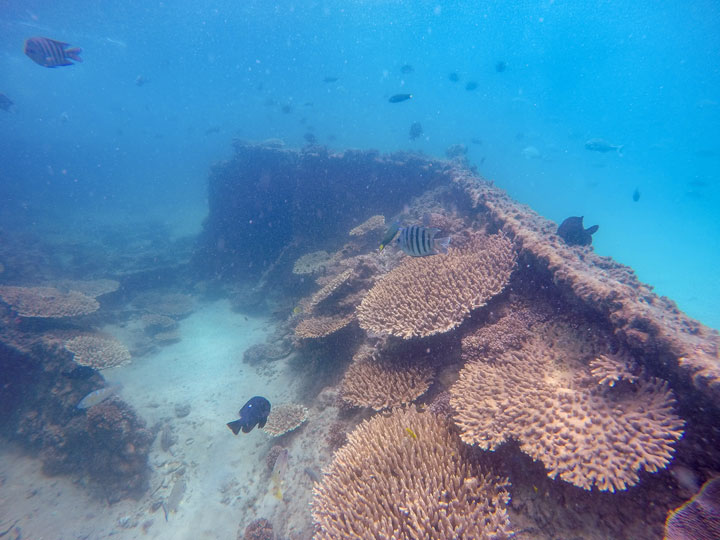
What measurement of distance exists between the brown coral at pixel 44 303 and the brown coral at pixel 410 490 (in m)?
10.1

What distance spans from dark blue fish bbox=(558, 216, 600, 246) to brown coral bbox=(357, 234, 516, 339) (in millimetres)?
2246

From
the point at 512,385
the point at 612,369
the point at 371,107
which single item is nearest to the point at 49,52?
the point at 512,385

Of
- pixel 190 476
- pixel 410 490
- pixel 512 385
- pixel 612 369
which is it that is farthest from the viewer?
pixel 190 476

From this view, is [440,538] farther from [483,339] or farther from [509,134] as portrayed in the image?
[509,134]

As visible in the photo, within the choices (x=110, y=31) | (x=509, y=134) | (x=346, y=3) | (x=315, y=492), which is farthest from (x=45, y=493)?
(x=509, y=134)

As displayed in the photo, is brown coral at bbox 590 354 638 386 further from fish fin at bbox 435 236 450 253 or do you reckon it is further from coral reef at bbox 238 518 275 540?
coral reef at bbox 238 518 275 540

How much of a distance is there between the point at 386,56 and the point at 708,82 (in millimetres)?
83261

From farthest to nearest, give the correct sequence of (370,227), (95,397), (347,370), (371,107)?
(371,107), (370,227), (95,397), (347,370)

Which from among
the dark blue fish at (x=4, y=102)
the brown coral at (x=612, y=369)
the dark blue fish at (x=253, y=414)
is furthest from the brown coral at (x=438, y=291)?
the dark blue fish at (x=4, y=102)

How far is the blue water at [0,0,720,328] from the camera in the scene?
37594 millimetres

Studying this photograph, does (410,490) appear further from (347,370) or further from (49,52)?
(49,52)

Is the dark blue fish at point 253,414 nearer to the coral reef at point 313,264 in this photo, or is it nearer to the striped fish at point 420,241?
the striped fish at point 420,241

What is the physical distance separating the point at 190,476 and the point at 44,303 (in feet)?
23.4

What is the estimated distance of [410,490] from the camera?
8.90 ft
